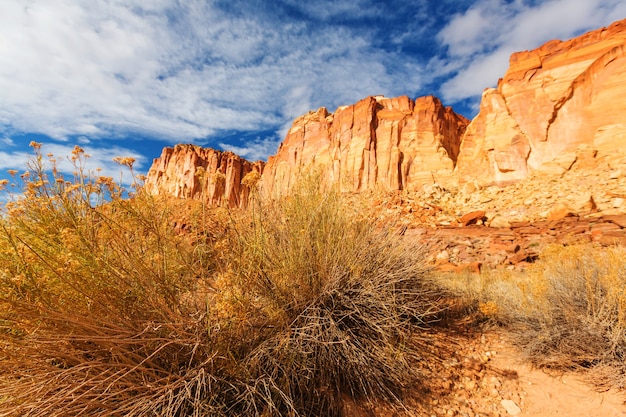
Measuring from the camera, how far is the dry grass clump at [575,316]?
7.35 feet

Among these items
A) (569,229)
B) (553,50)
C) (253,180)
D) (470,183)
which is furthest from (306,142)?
(253,180)

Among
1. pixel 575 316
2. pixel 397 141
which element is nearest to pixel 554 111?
pixel 397 141

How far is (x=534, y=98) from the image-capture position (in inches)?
745

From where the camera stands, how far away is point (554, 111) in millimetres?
17891

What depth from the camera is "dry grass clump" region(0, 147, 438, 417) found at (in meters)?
1.31

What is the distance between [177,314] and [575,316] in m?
3.32

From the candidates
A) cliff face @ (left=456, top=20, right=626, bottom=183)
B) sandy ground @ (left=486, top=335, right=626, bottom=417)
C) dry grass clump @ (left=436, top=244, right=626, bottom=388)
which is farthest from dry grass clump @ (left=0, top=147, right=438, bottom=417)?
cliff face @ (left=456, top=20, right=626, bottom=183)

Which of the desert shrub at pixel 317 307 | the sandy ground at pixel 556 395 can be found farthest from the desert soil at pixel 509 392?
the desert shrub at pixel 317 307

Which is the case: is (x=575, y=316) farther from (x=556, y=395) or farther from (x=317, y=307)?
(x=317, y=307)

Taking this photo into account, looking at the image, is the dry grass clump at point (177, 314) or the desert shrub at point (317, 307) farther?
the desert shrub at point (317, 307)

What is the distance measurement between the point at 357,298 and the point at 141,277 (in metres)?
1.55

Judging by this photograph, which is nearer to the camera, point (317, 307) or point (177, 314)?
point (177, 314)

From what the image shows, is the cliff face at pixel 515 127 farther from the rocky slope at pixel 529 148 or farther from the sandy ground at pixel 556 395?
the sandy ground at pixel 556 395

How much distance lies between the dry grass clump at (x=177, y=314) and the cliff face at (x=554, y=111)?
19635mm
